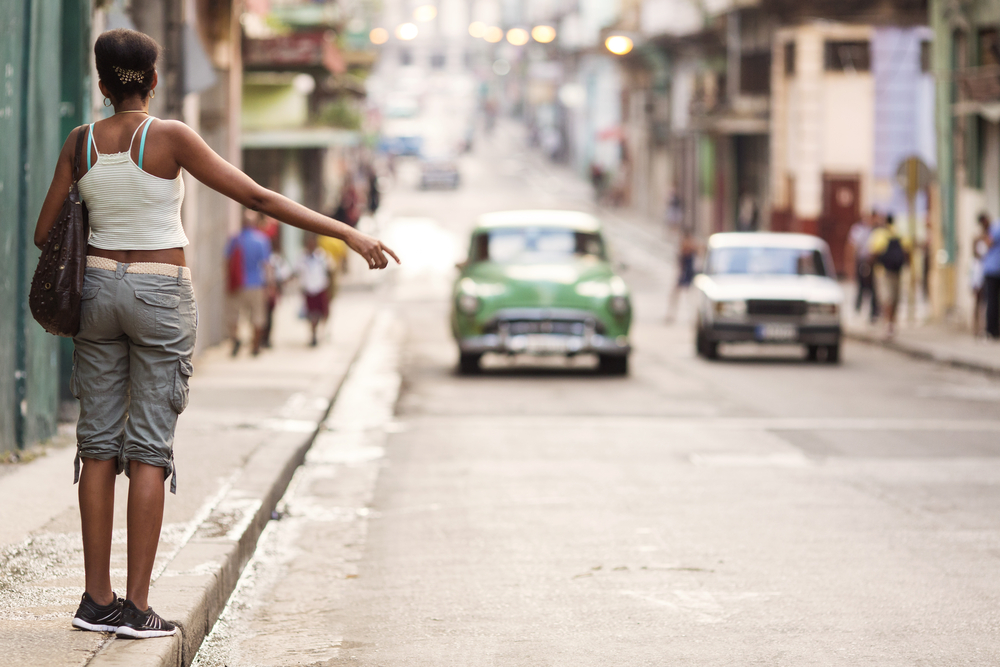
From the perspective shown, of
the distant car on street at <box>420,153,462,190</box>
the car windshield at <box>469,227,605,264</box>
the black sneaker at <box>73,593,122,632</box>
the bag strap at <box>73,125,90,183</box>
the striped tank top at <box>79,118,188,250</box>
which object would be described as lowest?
the black sneaker at <box>73,593,122,632</box>

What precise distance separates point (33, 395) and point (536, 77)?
97.5 metres

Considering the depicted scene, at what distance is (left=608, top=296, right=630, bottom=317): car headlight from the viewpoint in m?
18.3

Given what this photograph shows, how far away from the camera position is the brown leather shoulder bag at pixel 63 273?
5430mm

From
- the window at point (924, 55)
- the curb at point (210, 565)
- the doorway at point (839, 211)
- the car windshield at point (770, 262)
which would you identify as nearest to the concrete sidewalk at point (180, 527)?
the curb at point (210, 565)

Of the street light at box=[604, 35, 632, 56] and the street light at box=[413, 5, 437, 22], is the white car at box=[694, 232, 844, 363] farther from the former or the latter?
the street light at box=[413, 5, 437, 22]

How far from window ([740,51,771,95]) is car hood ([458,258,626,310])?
25767mm

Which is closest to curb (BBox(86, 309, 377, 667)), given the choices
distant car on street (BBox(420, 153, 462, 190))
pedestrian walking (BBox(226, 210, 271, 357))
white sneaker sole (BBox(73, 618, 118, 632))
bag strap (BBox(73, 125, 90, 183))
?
white sneaker sole (BBox(73, 618, 118, 632))

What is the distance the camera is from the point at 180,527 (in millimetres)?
7871

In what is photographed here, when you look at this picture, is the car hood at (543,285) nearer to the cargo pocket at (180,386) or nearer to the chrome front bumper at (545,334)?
the chrome front bumper at (545,334)

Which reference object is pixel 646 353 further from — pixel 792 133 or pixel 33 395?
pixel 792 133

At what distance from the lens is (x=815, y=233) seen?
130 feet

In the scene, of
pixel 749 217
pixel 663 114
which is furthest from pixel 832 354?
pixel 663 114

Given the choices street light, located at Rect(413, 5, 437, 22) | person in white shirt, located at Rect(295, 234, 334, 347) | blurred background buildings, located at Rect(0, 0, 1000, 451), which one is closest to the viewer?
blurred background buildings, located at Rect(0, 0, 1000, 451)

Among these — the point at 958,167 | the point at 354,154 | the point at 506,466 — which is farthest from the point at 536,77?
the point at 506,466
